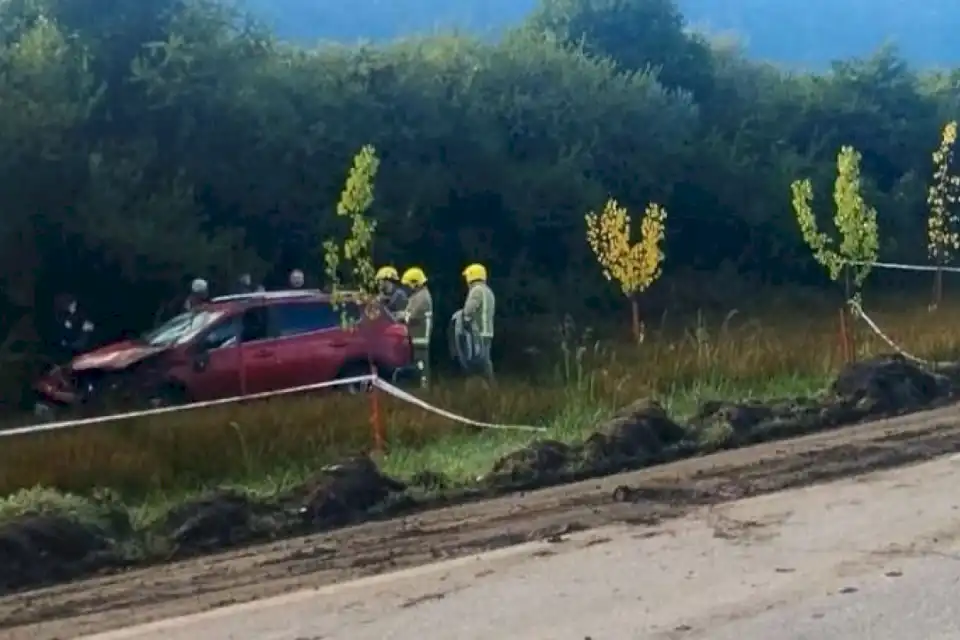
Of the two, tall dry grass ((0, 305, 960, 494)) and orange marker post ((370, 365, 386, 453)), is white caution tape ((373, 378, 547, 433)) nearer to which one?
tall dry grass ((0, 305, 960, 494))

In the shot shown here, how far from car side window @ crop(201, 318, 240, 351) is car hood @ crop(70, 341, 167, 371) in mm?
505

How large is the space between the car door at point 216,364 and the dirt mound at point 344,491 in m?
6.81

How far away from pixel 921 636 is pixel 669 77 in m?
31.7

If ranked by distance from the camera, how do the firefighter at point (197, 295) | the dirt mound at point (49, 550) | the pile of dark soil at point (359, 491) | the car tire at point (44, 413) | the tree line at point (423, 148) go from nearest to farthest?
the dirt mound at point (49, 550)
the pile of dark soil at point (359, 491)
the car tire at point (44, 413)
the firefighter at point (197, 295)
the tree line at point (423, 148)

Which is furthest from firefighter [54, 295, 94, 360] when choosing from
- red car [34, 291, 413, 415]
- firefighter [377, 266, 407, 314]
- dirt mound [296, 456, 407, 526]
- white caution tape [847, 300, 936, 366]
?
dirt mound [296, 456, 407, 526]

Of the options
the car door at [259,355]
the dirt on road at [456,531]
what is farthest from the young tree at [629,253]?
the dirt on road at [456,531]

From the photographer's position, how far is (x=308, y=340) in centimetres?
1938

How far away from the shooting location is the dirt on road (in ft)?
28.8

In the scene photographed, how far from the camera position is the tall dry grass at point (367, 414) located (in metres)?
13.5

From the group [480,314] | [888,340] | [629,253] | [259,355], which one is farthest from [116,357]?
[629,253]

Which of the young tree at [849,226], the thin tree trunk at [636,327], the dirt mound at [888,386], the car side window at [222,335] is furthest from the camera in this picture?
the thin tree trunk at [636,327]

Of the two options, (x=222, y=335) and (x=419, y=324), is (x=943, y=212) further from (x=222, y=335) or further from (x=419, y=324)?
(x=222, y=335)

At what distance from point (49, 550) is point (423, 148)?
19021mm

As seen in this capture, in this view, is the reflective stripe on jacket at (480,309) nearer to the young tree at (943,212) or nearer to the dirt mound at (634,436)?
the dirt mound at (634,436)
